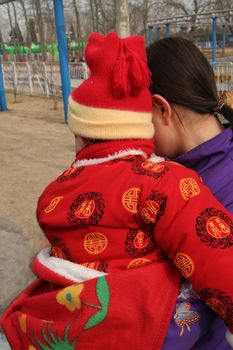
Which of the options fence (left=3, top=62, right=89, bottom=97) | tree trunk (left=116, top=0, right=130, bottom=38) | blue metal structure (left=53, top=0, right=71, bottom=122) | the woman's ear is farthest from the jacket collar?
fence (left=3, top=62, right=89, bottom=97)

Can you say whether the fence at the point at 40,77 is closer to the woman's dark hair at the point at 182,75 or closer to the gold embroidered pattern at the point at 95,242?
the woman's dark hair at the point at 182,75

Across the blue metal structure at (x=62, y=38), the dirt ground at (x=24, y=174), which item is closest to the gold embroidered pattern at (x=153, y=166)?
the dirt ground at (x=24, y=174)

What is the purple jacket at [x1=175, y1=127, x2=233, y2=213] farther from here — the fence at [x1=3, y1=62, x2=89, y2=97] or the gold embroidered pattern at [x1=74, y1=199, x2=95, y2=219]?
the fence at [x1=3, y1=62, x2=89, y2=97]

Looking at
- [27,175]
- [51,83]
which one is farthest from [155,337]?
[51,83]

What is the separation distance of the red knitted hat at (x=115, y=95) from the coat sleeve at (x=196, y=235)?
0.19 meters

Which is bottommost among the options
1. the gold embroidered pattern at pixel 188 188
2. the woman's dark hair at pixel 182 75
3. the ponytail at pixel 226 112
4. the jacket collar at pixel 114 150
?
the gold embroidered pattern at pixel 188 188

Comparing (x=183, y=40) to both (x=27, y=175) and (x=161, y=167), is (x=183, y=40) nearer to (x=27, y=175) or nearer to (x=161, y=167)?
(x=161, y=167)

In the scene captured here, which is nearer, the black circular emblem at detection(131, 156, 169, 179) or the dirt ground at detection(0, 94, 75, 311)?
the black circular emblem at detection(131, 156, 169, 179)

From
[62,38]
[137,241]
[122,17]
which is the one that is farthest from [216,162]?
[62,38]

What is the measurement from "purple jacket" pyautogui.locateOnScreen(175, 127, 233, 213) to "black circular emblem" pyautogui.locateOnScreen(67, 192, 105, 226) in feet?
0.98

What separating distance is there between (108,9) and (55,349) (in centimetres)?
3318

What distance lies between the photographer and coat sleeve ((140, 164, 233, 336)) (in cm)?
99

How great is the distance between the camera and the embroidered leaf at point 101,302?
105 cm

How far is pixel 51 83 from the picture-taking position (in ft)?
49.4
